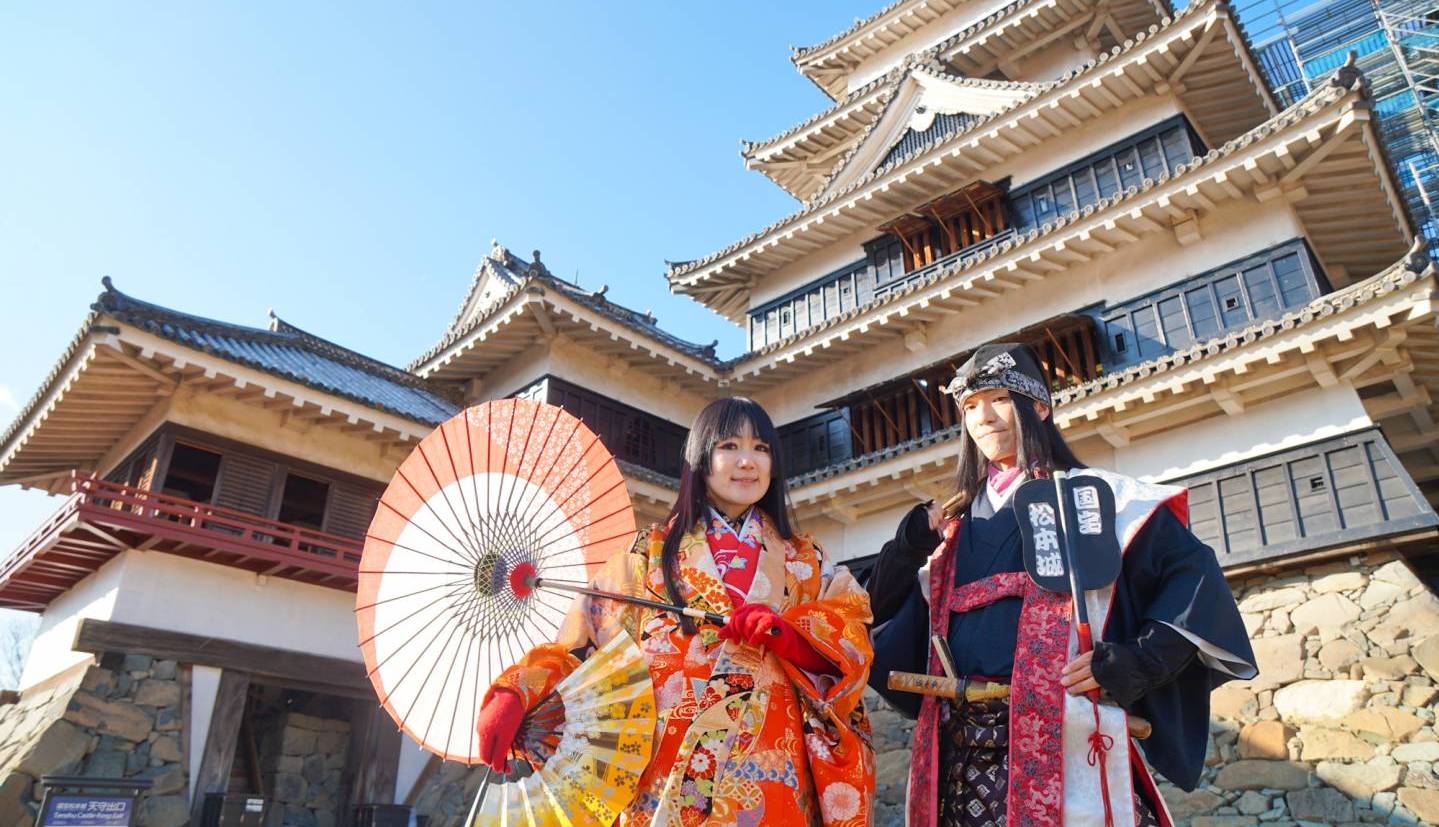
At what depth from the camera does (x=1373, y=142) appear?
9148 mm

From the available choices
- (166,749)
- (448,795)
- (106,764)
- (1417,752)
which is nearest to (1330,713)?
(1417,752)

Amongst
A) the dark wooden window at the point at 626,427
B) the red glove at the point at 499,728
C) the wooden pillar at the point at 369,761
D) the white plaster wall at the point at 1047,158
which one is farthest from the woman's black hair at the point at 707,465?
the white plaster wall at the point at 1047,158

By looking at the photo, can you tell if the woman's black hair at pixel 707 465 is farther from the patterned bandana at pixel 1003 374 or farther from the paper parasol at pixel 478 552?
the patterned bandana at pixel 1003 374

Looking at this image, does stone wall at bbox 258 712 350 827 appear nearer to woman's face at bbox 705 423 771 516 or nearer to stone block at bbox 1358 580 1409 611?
woman's face at bbox 705 423 771 516

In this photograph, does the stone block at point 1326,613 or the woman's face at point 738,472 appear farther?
the stone block at point 1326,613

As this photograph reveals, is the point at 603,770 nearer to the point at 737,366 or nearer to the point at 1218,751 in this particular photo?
the point at 1218,751

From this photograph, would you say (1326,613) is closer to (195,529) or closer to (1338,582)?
(1338,582)

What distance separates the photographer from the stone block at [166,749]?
884 centimetres

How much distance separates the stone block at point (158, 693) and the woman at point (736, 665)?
8.60 m

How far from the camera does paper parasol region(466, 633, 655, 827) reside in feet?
7.25

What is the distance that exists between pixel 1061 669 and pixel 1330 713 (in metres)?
6.40

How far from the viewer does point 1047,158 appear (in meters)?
13.0

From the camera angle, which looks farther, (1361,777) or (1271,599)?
(1271,599)

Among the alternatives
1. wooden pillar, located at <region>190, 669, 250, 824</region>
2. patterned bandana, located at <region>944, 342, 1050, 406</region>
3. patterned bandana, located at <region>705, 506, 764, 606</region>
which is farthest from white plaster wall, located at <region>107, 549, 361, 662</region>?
patterned bandana, located at <region>944, 342, 1050, 406</region>
